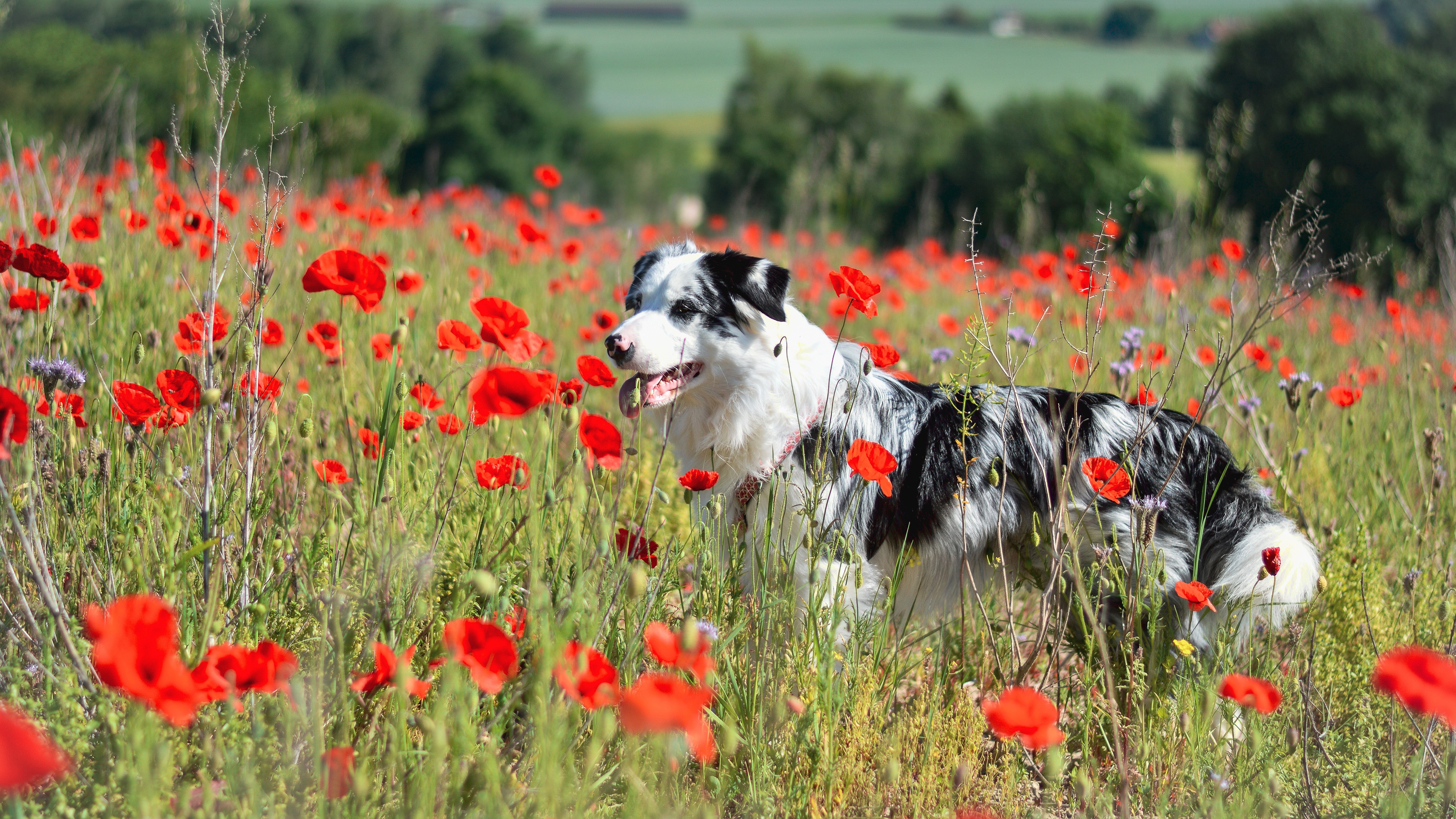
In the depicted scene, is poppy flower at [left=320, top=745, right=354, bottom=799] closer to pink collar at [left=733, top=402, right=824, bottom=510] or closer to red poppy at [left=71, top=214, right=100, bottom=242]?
pink collar at [left=733, top=402, right=824, bottom=510]

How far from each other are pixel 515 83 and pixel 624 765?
5125 centimetres

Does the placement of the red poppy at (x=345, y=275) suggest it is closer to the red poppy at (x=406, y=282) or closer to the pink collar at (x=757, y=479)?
the red poppy at (x=406, y=282)

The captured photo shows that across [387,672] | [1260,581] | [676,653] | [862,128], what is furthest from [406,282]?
[862,128]

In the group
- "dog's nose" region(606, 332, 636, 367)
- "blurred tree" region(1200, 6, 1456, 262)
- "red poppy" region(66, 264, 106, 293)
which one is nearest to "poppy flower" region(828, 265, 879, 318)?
"dog's nose" region(606, 332, 636, 367)

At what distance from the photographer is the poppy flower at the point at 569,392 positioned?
6.71 feet

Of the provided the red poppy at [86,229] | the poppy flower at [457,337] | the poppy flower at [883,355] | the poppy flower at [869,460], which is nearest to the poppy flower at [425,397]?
the poppy flower at [457,337]

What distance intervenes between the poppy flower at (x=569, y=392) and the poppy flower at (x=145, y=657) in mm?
927

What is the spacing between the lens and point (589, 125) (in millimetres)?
58594

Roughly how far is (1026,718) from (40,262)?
226cm

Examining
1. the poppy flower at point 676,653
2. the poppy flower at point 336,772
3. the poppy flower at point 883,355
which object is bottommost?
the poppy flower at point 336,772

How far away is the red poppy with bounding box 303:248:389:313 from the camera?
194cm

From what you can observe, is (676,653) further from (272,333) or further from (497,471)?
(272,333)

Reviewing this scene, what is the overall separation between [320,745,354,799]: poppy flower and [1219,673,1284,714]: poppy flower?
141 centimetres

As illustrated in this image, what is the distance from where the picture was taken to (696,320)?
2.98 meters
